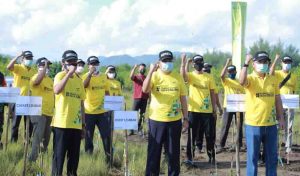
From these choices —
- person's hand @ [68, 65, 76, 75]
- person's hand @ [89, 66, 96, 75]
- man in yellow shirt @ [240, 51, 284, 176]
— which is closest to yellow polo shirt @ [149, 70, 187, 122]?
man in yellow shirt @ [240, 51, 284, 176]

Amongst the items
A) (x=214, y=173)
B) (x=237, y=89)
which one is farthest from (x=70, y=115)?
(x=237, y=89)

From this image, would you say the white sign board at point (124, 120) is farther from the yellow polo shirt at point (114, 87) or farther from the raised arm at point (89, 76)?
the yellow polo shirt at point (114, 87)

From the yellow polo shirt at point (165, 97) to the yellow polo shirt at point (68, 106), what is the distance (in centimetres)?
113

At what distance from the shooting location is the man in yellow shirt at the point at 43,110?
757cm

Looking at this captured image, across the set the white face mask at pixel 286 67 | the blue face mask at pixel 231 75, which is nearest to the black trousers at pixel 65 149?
the white face mask at pixel 286 67

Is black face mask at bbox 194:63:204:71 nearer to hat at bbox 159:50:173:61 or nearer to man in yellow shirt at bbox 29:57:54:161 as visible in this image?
hat at bbox 159:50:173:61

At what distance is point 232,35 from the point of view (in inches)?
641

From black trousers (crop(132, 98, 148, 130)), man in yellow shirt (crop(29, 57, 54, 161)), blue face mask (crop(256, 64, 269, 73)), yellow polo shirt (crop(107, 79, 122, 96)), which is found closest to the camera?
blue face mask (crop(256, 64, 269, 73))

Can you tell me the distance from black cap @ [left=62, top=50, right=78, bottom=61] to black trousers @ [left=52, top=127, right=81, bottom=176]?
97cm

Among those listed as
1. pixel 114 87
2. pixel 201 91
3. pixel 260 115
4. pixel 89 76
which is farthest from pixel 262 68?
pixel 114 87

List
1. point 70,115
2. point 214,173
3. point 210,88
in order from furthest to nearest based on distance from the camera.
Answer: point 210,88 < point 214,173 < point 70,115

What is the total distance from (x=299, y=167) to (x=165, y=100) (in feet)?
12.4

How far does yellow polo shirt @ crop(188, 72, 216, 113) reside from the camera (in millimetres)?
8750

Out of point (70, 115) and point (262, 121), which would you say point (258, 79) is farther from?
point (70, 115)
